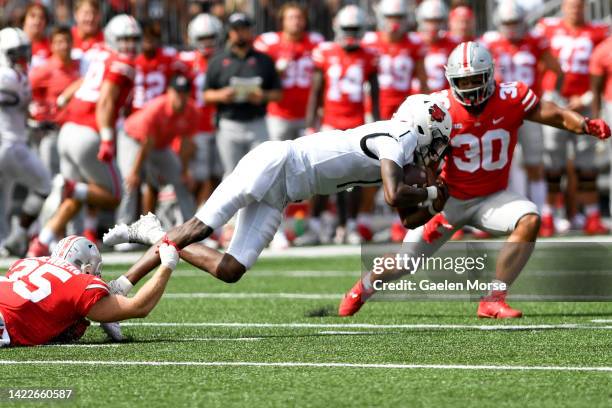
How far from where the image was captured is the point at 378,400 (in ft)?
17.2

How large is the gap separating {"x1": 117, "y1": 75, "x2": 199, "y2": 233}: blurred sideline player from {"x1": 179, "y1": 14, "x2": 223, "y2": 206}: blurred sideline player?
0.88 m

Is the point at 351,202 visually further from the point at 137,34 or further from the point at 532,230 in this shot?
the point at 532,230

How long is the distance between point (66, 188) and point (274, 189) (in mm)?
5237

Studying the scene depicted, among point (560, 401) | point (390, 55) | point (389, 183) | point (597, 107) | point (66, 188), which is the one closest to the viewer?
point (560, 401)

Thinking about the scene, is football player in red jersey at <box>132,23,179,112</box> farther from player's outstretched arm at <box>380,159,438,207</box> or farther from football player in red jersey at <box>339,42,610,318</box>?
player's outstretched arm at <box>380,159,438,207</box>

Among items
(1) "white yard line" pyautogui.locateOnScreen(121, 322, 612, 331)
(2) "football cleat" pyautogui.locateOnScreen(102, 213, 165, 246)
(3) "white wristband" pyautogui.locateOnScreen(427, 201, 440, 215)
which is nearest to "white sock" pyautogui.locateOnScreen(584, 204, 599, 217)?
(1) "white yard line" pyautogui.locateOnScreen(121, 322, 612, 331)

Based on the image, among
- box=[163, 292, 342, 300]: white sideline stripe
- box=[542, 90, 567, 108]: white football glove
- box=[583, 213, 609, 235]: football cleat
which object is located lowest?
box=[583, 213, 609, 235]: football cleat

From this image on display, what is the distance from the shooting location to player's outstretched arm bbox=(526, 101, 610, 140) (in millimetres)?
8266

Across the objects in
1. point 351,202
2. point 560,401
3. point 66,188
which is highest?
point 560,401

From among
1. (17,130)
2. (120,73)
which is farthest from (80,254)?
(17,130)

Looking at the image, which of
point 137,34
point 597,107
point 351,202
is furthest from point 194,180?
point 597,107

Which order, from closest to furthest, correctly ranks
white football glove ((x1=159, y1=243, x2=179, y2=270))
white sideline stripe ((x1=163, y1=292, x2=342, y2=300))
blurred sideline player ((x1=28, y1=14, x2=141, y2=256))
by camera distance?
white football glove ((x1=159, y1=243, x2=179, y2=270))
white sideline stripe ((x1=163, y1=292, x2=342, y2=300))
blurred sideline player ((x1=28, y1=14, x2=141, y2=256))

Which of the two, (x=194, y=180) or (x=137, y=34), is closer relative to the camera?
(x=137, y=34)

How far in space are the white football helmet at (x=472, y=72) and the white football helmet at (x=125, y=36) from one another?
528cm
